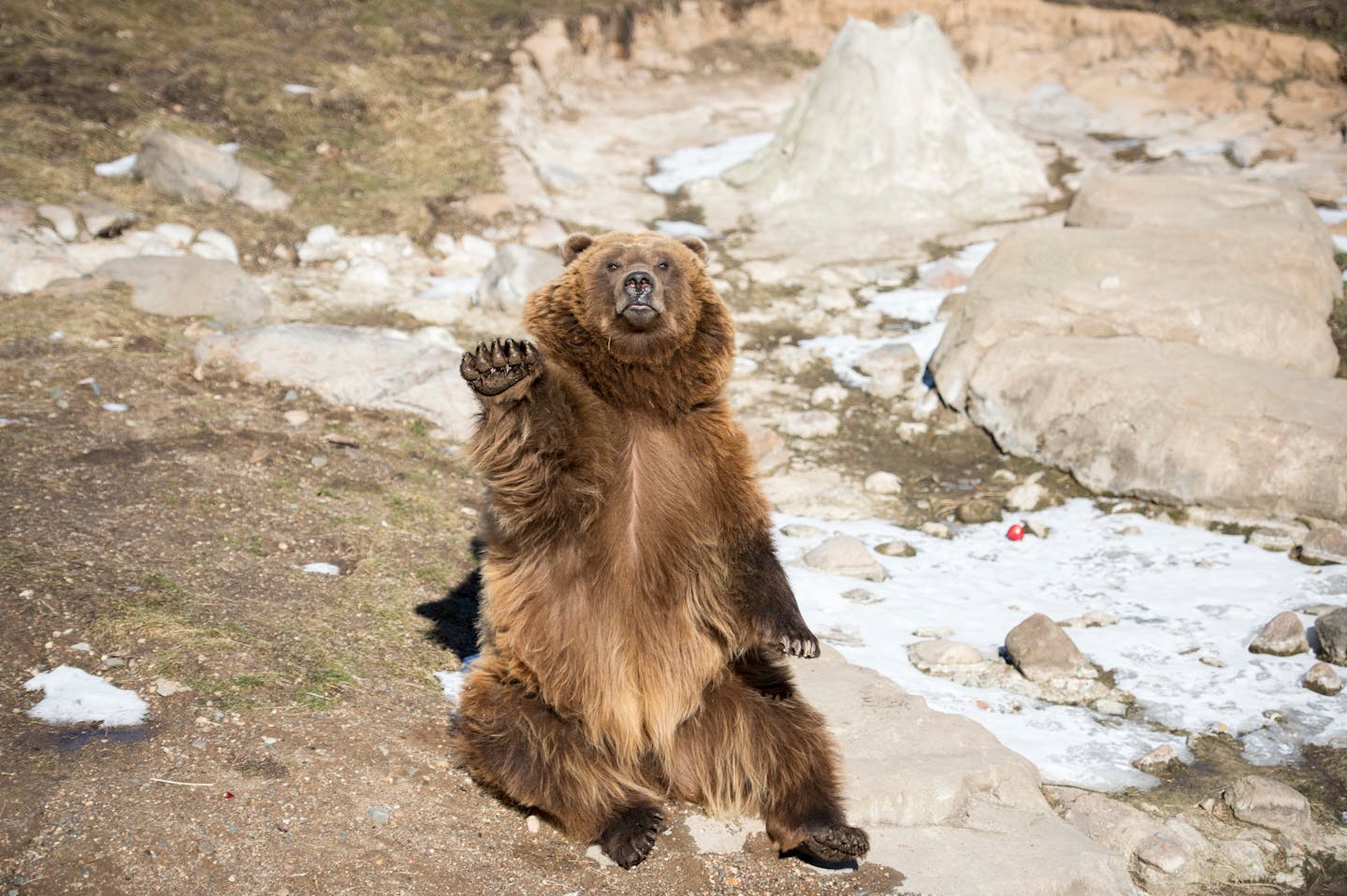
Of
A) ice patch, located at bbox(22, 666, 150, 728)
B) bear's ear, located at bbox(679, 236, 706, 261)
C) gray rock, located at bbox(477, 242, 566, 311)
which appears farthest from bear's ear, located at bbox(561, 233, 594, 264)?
gray rock, located at bbox(477, 242, 566, 311)

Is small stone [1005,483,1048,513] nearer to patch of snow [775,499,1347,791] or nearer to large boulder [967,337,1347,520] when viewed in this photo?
patch of snow [775,499,1347,791]

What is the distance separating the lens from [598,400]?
4.28 meters

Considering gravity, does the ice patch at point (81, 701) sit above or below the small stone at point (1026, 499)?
above

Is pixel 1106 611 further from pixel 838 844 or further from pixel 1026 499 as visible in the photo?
pixel 838 844

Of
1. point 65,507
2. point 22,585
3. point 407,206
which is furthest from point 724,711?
point 407,206

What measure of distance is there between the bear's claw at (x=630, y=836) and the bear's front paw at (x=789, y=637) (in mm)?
738

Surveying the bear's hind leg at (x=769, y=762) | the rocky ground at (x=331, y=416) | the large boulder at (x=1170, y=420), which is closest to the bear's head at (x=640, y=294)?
the bear's hind leg at (x=769, y=762)

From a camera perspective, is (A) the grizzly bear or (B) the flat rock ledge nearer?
(A) the grizzly bear

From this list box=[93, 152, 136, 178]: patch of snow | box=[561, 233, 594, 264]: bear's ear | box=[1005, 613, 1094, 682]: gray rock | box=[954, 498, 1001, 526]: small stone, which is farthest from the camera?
box=[93, 152, 136, 178]: patch of snow

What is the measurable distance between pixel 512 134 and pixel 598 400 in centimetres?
1005

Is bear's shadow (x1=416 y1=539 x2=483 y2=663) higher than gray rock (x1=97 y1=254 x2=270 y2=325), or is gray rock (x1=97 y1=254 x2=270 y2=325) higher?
gray rock (x1=97 y1=254 x2=270 y2=325)

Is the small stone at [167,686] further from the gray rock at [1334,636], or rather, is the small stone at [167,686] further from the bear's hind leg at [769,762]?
the gray rock at [1334,636]

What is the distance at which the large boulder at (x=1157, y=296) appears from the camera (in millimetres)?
8680

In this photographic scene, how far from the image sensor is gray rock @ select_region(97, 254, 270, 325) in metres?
8.76
